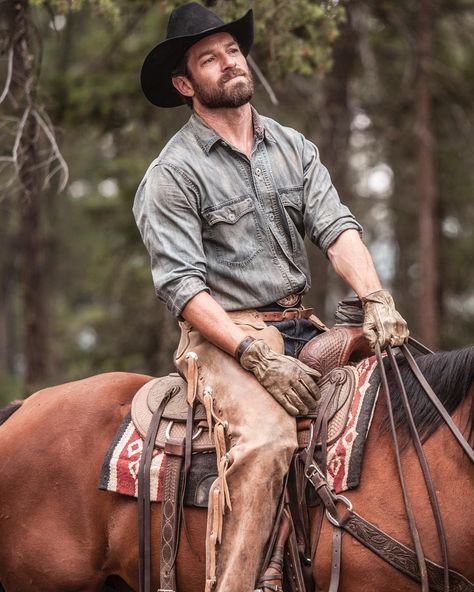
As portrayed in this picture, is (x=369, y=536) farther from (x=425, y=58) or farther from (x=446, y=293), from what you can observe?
(x=446, y=293)

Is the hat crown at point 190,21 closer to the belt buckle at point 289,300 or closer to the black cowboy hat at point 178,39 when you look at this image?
the black cowboy hat at point 178,39

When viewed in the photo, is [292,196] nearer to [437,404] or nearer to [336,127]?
[437,404]

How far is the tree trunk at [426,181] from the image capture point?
1314cm

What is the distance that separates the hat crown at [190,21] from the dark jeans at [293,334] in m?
1.51

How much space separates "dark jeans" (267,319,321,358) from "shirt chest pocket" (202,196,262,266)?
1.24 feet

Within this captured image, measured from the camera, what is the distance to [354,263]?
4.31 m

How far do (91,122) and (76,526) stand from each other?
8.76 metres

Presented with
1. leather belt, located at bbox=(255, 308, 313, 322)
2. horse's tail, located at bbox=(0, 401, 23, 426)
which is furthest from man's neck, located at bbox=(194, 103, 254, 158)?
horse's tail, located at bbox=(0, 401, 23, 426)

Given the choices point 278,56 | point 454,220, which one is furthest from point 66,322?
point 278,56

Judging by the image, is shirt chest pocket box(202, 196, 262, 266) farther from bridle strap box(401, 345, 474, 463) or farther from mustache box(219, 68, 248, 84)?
bridle strap box(401, 345, 474, 463)

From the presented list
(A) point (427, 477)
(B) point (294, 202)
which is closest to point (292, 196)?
(B) point (294, 202)

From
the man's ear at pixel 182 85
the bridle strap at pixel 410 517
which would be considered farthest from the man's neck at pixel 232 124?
the bridle strap at pixel 410 517

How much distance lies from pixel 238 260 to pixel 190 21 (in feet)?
4.05

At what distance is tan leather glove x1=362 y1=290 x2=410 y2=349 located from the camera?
3.95 m
